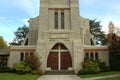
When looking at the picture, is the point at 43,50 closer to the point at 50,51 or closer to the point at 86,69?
A: the point at 50,51

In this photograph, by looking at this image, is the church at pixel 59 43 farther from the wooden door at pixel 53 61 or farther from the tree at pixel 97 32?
the tree at pixel 97 32

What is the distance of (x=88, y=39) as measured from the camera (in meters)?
42.8

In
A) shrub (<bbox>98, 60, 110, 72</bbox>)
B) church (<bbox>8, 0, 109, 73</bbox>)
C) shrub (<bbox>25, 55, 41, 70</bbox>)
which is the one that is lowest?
shrub (<bbox>98, 60, 110, 72</bbox>)

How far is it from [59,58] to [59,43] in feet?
9.00

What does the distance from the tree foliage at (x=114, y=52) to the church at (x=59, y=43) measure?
41.0 inches

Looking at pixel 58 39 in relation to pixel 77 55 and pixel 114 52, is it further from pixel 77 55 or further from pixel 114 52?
pixel 114 52

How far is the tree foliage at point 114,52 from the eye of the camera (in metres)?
34.6

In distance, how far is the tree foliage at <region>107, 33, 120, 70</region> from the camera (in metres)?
34.6

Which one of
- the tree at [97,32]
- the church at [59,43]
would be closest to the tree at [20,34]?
the tree at [97,32]

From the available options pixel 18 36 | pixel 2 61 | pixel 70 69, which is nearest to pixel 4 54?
pixel 2 61

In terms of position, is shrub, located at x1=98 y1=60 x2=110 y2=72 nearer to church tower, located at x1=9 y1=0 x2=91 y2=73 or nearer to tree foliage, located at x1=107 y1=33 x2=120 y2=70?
tree foliage, located at x1=107 y1=33 x2=120 y2=70

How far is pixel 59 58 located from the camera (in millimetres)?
36562

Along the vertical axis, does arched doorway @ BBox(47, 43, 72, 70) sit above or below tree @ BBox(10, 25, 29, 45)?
below

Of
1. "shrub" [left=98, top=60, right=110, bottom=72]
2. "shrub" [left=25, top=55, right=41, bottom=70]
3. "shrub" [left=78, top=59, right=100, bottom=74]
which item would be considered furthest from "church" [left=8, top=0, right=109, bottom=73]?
"shrub" [left=98, top=60, right=110, bottom=72]
